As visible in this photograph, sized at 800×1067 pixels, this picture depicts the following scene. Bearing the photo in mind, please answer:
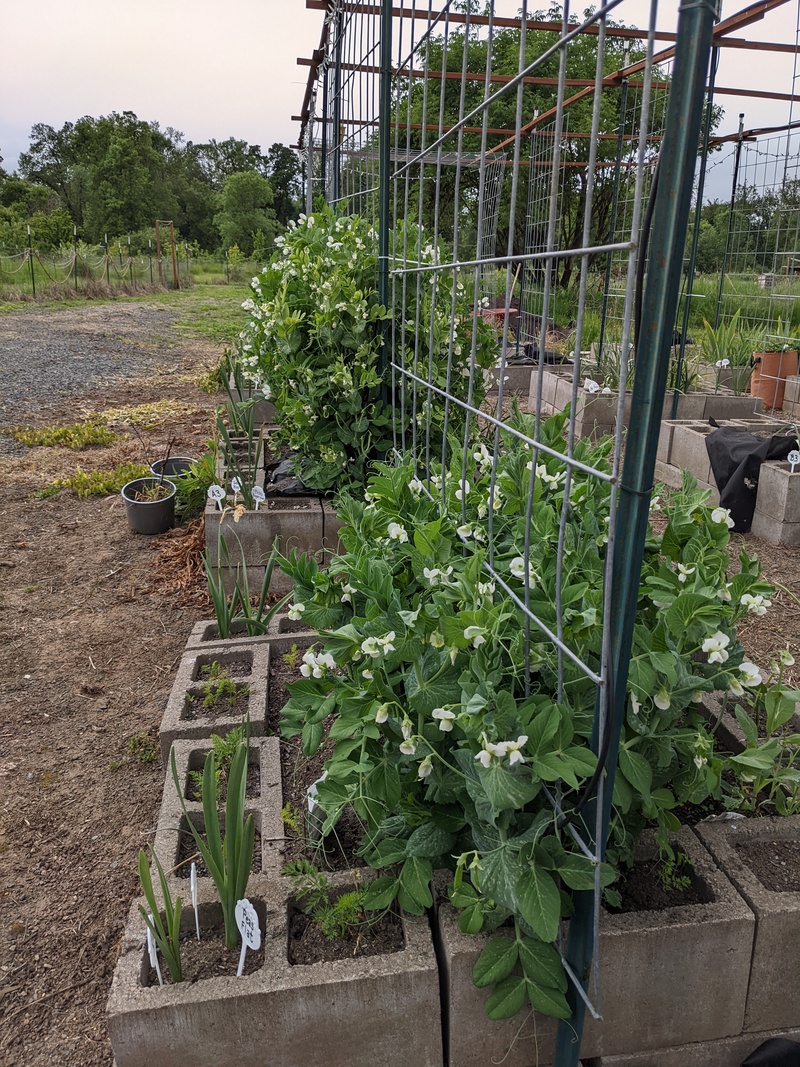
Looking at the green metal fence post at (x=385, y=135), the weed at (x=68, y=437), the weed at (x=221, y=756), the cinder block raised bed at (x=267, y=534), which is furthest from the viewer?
the weed at (x=68, y=437)

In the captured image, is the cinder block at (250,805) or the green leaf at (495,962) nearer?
the green leaf at (495,962)

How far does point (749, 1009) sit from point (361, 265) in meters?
2.81

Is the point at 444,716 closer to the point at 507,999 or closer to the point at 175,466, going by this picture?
the point at 507,999

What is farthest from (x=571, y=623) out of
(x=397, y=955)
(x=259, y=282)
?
(x=259, y=282)

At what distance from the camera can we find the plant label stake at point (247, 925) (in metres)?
1.32

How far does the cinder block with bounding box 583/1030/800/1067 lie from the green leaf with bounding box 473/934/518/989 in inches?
13.5

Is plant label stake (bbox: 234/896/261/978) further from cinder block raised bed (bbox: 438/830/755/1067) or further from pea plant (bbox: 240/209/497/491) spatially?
pea plant (bbox: 240/209/497/491)

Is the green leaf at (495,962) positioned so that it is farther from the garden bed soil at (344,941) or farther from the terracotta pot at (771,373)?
the terracotta pot at (771,373)

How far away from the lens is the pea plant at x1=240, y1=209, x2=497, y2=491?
3109 millimetres

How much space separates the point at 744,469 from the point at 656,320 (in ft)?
11.8

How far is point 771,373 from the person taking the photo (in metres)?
6.86

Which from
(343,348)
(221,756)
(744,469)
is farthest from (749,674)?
(744,469)

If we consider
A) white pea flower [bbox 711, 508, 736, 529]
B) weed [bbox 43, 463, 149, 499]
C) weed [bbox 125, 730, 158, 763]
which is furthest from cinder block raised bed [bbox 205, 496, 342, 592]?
white pea flower [bbox 711, 508, 736, 529]

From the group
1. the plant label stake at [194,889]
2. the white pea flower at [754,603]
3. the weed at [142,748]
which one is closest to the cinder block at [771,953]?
the white pea flower at [754,603]
